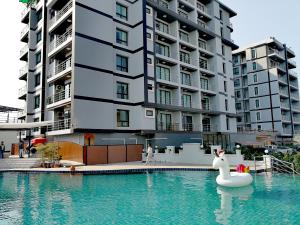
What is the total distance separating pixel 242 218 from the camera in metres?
7.89

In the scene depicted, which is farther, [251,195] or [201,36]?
[201,36]

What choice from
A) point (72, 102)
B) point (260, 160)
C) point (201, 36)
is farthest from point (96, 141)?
point (201, 36)

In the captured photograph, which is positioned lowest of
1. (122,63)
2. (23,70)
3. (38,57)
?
(122,63)

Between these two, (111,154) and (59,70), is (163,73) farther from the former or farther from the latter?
(111,154)

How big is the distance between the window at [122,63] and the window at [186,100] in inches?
357

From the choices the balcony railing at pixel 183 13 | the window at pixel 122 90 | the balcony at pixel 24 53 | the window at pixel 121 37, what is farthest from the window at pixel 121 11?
the balcony at pixel 24 53

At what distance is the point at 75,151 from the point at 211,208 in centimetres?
1695

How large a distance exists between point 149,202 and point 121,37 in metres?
24.2

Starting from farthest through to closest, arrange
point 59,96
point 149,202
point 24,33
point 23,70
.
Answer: point 24,33 < point 23,70 < point 59,96 < point 149,202

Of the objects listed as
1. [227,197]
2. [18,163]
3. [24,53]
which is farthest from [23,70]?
[227,197]

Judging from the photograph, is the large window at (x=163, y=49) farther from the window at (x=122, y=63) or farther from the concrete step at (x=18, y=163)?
the concrete step at (x=18, y=163)

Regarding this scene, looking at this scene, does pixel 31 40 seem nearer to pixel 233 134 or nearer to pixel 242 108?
pixel 233 134

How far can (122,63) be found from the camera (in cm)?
3014

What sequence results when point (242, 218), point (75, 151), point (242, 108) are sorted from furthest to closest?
1. point (242, 108)
2. point (75, 151)
3. point (242, 218)
